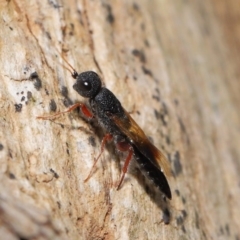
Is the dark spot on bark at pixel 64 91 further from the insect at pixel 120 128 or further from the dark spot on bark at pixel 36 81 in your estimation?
the dark spot on bark at pixel 36 81

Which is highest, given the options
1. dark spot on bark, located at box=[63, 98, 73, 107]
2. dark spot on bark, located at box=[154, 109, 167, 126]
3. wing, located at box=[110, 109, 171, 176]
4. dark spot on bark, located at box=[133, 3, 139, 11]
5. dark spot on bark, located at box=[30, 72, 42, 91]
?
dark spot on bark, located at box=[133, 3, 139, 11]

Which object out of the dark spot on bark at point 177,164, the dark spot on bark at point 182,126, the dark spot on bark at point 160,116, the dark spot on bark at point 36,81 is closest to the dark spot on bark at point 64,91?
the dark spot on bark at point 36,81

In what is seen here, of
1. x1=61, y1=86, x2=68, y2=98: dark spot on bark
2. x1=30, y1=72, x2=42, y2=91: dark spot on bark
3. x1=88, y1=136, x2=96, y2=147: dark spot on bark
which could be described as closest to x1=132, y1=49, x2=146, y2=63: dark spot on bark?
x1=61, y1=86, x2=68, y2=98: dark spot on bark

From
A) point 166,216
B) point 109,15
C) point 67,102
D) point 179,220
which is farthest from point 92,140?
point 109,15

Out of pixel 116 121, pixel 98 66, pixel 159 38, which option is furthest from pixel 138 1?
pixel 116 121

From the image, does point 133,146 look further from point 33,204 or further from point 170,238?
point 33,204

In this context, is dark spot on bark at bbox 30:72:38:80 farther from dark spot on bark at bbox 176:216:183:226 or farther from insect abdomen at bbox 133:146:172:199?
dark spot on bark at bbox 176:216:183:226

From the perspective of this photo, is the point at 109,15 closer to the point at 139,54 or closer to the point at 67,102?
the point at 139,54
